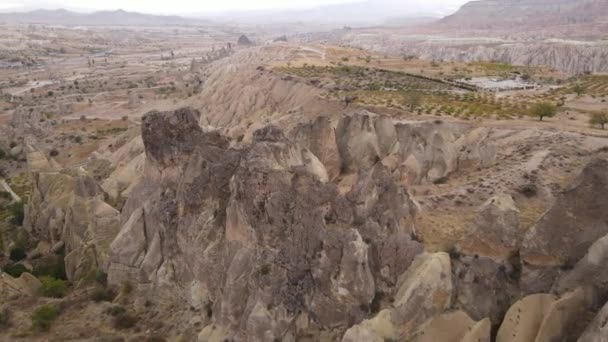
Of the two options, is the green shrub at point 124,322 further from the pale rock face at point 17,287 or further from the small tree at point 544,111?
the small tree at point 544,111

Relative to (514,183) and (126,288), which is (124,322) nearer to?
(126,288)

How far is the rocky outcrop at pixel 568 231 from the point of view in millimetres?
16516

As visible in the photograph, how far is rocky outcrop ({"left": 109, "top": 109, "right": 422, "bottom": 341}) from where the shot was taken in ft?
58.4

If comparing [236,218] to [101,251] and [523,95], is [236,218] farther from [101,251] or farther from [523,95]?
[523,95]

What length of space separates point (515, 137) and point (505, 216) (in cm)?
2072

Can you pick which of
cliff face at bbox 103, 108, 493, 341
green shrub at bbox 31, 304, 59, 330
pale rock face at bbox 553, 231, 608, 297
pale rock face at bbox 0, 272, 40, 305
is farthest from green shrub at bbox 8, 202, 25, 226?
pale rock face at bbox 553, 231, 608, 297

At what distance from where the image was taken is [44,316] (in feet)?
73.7

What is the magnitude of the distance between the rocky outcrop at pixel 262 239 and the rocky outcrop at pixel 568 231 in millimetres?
3089

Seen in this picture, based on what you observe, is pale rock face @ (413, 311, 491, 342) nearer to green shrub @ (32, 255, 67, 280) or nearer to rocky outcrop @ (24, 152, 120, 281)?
rocky outcrop @ (24, 152, 120, 281)

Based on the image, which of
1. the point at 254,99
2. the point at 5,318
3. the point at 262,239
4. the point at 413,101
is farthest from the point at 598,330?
the point at 254,99

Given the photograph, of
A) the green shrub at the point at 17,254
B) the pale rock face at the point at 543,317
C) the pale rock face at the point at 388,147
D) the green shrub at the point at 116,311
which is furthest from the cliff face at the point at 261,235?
the green shrub at the point at 17,254

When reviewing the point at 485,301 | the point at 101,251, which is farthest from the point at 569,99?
the point at 101,251

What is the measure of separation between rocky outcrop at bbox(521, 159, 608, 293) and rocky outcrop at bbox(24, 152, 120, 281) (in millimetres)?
21006

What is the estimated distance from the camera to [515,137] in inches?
1467
